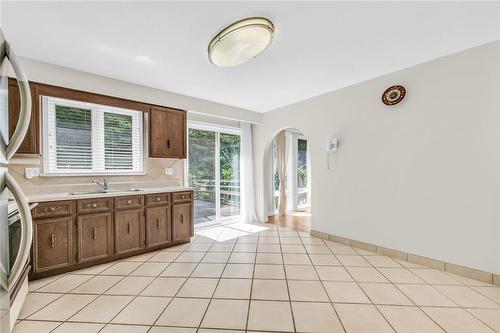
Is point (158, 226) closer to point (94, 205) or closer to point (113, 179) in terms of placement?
point (94, 205)

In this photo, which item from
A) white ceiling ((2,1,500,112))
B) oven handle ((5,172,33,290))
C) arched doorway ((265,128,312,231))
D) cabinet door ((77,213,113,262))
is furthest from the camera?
arched doorway ((265,128,312,231))

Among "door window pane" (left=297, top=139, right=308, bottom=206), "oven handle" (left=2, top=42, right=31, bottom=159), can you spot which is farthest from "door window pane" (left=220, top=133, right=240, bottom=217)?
"oven handle" (left=2, top=42, right=31, bottom=159)

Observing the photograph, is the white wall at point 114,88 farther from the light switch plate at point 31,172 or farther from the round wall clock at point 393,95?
the round wall clock at point 393,95

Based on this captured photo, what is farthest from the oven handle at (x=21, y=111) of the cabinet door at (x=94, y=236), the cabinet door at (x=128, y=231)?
the cabinet door at (x=128, y=231)

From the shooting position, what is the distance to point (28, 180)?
2555 millimetres

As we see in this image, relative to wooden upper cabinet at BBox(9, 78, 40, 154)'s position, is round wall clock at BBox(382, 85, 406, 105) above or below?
above

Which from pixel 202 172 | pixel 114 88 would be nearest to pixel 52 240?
pixel 114 88

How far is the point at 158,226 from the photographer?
3129 millimetres

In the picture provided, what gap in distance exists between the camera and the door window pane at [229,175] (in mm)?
4809

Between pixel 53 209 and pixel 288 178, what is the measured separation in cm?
496

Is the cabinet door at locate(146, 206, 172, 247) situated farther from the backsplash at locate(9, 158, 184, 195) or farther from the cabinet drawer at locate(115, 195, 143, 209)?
the backsplash at locate(9, 158, 184, 195)

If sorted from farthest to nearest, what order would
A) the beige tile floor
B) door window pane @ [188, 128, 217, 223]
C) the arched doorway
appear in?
the arched doorway → door window pane @ [188, 128, 217, 223] → the beige tile floor

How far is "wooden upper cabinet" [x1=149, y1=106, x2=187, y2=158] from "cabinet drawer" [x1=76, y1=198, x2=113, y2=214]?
0.93m

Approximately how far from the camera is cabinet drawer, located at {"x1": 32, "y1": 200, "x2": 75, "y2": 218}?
225cm
